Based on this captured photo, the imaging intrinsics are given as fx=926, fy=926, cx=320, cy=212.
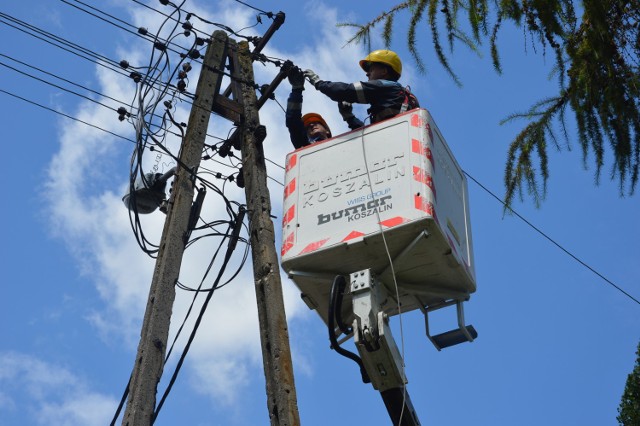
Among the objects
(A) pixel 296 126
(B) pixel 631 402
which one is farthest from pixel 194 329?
(B) pixel 631 402

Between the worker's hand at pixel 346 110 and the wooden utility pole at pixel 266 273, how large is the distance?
72cm

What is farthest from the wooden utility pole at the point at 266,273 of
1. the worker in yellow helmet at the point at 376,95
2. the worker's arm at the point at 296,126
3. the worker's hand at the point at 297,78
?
the worker in yellow helmet at the point at 376,95

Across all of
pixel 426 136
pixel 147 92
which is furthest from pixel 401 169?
pixel 147 92

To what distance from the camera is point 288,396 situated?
216 inches

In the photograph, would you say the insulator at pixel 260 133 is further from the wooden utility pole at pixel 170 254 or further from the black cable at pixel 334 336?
the black cable at pixel 334 336

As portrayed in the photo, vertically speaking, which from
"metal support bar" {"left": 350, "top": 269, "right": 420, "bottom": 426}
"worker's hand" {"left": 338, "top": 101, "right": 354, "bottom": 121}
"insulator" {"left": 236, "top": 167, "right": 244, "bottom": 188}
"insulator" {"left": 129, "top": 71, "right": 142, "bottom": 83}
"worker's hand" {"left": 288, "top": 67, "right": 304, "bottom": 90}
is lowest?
"metal support bar" {"left": 350, "top": 269, "right": 420, "bottom": 426}

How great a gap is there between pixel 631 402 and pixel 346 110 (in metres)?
6.75

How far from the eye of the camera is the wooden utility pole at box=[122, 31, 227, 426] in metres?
5.47

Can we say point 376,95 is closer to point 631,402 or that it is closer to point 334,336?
point 334,336

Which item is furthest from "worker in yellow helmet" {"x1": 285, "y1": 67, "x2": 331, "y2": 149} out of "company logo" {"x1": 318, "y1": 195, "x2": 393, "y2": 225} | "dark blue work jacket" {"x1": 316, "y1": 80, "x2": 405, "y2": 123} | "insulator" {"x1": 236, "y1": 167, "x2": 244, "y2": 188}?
"company logo" {"x1": 318, "y1": 195, "x2": 393, "y2": 225}

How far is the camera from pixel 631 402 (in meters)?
11.5

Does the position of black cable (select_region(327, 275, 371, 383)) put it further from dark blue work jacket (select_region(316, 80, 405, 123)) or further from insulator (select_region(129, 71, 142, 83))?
insulator (select_region(129, 71, 142, 83))

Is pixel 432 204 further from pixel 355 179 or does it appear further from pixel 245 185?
pixel 245 185

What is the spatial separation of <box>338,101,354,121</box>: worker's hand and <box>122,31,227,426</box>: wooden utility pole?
Result: 3.58 feet
